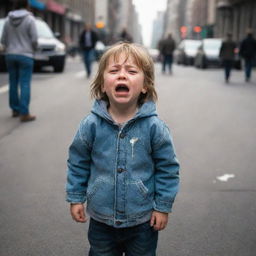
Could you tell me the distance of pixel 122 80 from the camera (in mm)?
2223

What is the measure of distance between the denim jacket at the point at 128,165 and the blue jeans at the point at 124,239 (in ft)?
0.19

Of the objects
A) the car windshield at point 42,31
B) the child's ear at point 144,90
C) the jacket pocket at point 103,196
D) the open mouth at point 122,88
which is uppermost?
the open mouth at point 122,88

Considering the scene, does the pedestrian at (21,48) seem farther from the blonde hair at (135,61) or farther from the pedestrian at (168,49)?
the pedestrian at (168,49)

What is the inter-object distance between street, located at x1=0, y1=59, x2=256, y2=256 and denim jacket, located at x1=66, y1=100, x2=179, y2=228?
0.98m

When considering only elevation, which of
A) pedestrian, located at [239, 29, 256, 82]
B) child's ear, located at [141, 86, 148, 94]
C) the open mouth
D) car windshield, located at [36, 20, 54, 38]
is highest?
the open mouth

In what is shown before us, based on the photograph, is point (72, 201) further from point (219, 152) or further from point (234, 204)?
point (219, 152)

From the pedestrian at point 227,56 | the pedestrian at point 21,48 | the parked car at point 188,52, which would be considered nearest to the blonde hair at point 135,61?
the pedestrian at point 21,48

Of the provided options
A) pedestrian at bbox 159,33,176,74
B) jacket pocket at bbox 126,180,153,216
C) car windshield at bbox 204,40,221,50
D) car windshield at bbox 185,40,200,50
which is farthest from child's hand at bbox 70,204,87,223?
car windshield at bbox 185,40,200,50

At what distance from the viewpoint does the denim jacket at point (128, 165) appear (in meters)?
2.26

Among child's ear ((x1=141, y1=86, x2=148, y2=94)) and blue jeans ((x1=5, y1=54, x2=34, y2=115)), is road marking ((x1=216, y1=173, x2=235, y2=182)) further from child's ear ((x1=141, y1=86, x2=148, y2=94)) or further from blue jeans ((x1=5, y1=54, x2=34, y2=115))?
blue jeans ((x1=5, y1=54, x2=34, y2=115))

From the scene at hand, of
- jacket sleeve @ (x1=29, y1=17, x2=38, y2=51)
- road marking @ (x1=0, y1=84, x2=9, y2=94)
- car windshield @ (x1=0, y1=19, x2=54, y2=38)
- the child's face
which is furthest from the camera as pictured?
car windshield @ (x1=0, y1=19, x2=54, y2=38)

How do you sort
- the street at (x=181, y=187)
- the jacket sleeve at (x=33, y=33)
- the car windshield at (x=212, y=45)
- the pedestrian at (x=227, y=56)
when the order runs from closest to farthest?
the street at (x=181, y=187), the jacket sleeve at (x=33, y=33), the pedestrian at (x=227, y=56), the car windshield at (x=212, y=45)

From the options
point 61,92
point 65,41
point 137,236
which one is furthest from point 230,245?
point 65,41

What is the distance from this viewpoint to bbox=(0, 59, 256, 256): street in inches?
131
